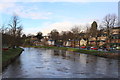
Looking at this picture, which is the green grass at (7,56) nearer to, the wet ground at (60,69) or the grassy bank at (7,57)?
the grassy bank at (7,57)

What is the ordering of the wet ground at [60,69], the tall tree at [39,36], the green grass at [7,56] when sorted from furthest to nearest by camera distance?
the tall tree at [39,36] → the green grass at [7,56] → the wet ground at [60,69]

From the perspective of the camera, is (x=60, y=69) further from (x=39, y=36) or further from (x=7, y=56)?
(x=39, y=36)

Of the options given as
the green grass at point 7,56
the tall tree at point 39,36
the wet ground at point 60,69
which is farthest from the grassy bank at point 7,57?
the tall tree at point 39,36

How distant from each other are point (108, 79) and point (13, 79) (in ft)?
24.3

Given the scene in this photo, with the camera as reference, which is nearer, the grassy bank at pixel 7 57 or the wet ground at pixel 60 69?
the wet ground at pixel 60 69

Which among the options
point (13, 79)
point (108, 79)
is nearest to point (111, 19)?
point (108, 79)

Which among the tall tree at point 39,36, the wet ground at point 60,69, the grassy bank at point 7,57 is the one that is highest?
the tall tree at point 39,36

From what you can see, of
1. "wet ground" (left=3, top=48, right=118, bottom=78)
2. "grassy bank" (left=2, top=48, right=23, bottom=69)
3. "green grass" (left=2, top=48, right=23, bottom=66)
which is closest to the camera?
"wet ground" (left=3, top=48, right=118, bottom=78)

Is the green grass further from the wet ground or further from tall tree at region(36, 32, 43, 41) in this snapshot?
tall tree at region(36, 32, 43, 41)

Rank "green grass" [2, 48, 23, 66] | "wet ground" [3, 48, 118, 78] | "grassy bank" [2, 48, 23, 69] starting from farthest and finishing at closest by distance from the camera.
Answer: "green grass" [2, 48, 23, 66] → "grassy bank" [2, 48, 23, 69] → "wet ground" [3, 48, 118, 78]

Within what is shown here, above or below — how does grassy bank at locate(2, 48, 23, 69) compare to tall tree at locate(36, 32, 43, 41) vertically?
below

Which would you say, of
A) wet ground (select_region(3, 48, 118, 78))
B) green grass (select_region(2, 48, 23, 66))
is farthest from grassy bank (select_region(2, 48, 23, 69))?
wet ground (select_region(3, 48, 118, 78))

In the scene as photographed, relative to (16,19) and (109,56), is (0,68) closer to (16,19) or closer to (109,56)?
(109,56)

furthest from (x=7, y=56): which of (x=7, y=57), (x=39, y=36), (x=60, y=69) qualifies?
(x=39, y=36)
